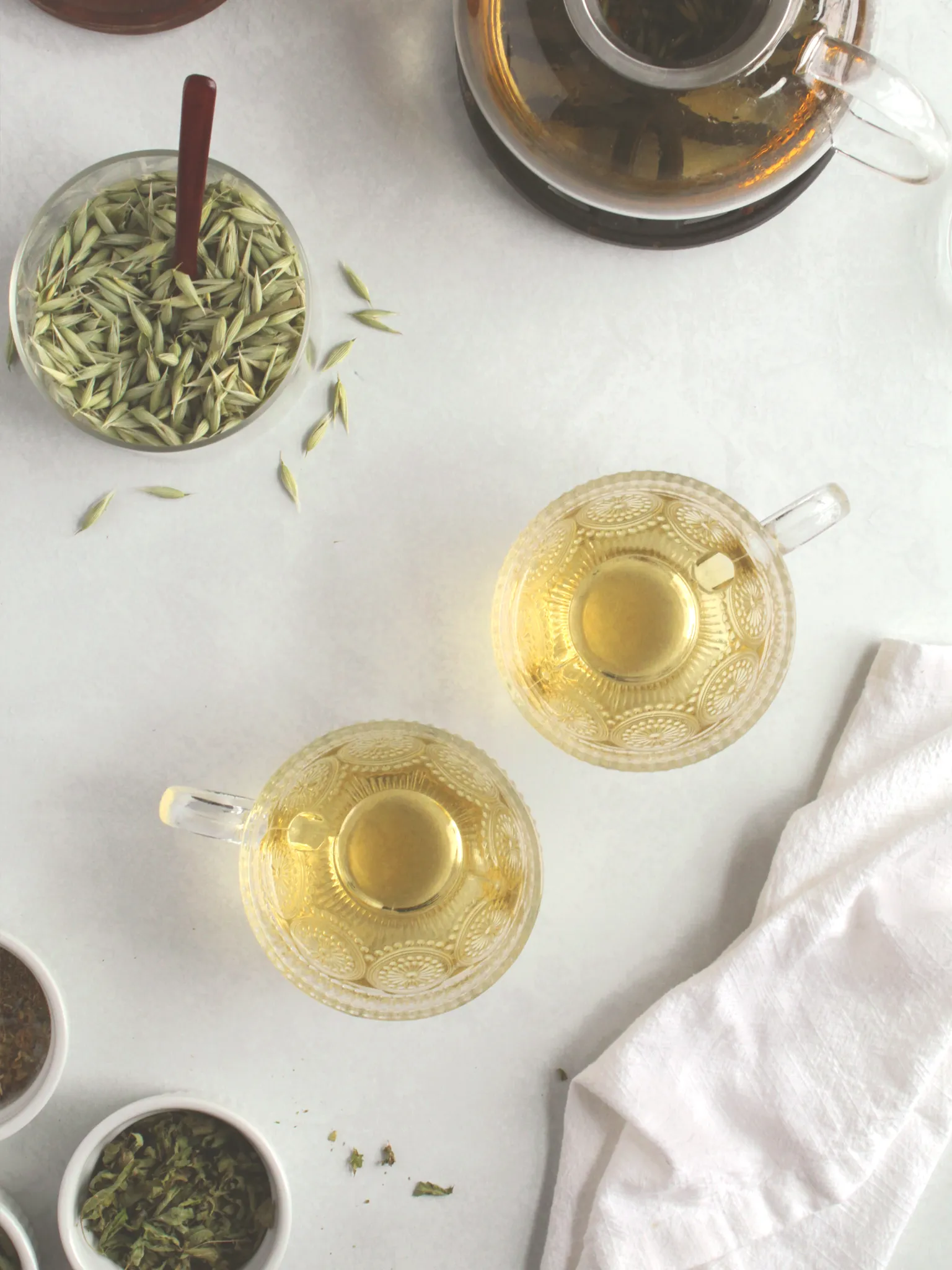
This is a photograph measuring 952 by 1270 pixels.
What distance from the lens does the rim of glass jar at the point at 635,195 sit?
0.88m

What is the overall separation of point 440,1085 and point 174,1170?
0.26m

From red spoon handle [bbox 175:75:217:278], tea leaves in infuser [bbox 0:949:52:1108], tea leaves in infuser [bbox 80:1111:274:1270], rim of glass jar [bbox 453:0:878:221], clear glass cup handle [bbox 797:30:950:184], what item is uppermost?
clear glass cup handle [bbox 797:30:950:184]

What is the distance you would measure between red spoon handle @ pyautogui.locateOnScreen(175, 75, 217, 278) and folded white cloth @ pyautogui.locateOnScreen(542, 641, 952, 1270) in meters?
0.77

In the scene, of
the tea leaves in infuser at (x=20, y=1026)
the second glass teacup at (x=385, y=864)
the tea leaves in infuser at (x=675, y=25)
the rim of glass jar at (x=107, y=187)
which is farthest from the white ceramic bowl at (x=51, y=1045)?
the tea leaves in infuser at (x=675, y=25)

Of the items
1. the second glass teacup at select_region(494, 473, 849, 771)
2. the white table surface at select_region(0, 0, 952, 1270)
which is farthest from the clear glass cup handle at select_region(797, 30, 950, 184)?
the second glass teacup at select_region(494, 473, 849, 771)

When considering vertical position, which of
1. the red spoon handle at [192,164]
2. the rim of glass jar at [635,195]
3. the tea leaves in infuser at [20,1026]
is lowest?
the tea leaves in infuser at [20,1026]

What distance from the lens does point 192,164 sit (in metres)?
0.85

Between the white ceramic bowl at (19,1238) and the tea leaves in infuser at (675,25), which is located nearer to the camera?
the tea leaves in infuser at (675,25)

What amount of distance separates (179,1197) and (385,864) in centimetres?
37

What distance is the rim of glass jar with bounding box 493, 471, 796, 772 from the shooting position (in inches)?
38.2

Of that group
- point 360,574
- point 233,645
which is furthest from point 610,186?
point 233,645

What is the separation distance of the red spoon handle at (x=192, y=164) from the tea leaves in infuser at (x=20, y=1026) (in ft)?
2.21

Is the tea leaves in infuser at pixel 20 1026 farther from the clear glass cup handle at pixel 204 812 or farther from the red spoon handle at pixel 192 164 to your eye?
the red spoon handle at pixel 192 164

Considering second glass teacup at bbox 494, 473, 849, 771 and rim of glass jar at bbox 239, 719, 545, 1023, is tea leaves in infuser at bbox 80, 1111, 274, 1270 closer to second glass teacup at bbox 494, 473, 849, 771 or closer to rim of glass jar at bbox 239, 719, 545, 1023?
rim of glass jar at bbox 239, 719, 545, 1023
